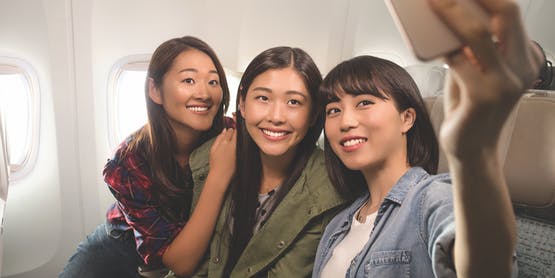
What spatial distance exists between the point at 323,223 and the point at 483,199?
79 centimetres

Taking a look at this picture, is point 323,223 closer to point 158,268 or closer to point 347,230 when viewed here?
point 347,230

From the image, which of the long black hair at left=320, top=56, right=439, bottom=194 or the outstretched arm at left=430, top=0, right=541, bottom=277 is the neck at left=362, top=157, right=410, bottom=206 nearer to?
the long black hair at left=320, top=56, right=439, bottom=194

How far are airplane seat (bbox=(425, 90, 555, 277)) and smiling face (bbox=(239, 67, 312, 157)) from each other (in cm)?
57

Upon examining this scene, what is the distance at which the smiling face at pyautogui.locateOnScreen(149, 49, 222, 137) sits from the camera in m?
1.51

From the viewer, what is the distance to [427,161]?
1.08 metres

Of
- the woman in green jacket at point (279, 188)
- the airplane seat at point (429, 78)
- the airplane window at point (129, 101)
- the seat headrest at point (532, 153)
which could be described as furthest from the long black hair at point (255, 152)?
the airplane window at point (129, 101)

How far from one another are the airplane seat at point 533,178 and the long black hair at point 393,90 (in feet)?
0.62

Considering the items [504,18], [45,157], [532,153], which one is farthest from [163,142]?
[504,18]

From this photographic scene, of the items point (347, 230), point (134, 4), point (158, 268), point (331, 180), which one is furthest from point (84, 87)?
point (347, 230)

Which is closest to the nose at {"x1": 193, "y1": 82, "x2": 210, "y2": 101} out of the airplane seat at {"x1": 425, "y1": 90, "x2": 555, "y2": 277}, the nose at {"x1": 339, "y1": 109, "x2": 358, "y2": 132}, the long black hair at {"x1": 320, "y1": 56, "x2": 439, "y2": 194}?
the long black hair at {"x1": 320, "y1": 56, "x2": 439, "y2": 194}

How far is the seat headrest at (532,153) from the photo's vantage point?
1004 millimetres

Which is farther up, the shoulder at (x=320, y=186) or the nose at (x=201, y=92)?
the nose at (x=201, y=92)

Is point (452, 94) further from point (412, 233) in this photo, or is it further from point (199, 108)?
point (199, 108)

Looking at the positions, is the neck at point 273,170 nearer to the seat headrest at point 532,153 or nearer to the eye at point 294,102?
the eye at point 294,102
